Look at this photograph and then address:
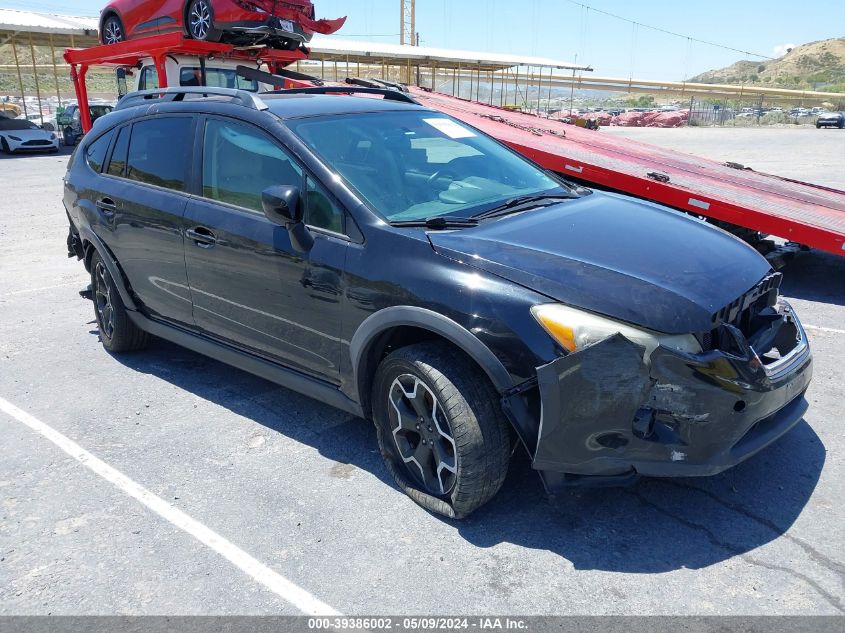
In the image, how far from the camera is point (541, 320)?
270cm

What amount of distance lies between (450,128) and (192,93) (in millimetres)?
1644

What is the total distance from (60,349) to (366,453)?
2.95m

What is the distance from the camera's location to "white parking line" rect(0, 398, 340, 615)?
2.64 m

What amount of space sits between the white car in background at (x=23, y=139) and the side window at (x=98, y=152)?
19.5 metres

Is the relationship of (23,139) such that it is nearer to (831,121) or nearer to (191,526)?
(191,526)

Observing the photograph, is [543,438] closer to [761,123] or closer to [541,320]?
[541,320]

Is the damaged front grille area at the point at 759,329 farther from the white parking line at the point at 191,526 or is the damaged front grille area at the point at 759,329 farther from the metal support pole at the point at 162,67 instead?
the metal support pole at the point at 162,67

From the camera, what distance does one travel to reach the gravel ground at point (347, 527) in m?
2.63

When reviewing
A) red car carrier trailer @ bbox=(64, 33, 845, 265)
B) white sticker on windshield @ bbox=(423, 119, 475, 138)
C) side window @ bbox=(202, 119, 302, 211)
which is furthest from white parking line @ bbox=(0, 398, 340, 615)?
red car carrier trailer @ bbox=(64, 33, 845, 265)

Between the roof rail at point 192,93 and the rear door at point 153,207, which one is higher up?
the roof rail at point 192,93

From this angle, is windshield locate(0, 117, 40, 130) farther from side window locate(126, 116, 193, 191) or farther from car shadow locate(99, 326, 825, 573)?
car shadow locate(99, 326, 825, 573)

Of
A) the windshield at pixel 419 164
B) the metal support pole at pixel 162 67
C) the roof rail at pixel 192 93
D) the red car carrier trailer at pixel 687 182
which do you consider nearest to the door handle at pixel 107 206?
the roof rail at pixel 192 93

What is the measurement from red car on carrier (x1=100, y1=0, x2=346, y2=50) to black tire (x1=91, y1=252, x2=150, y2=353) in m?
6.64

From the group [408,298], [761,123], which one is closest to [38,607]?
[408,298]
